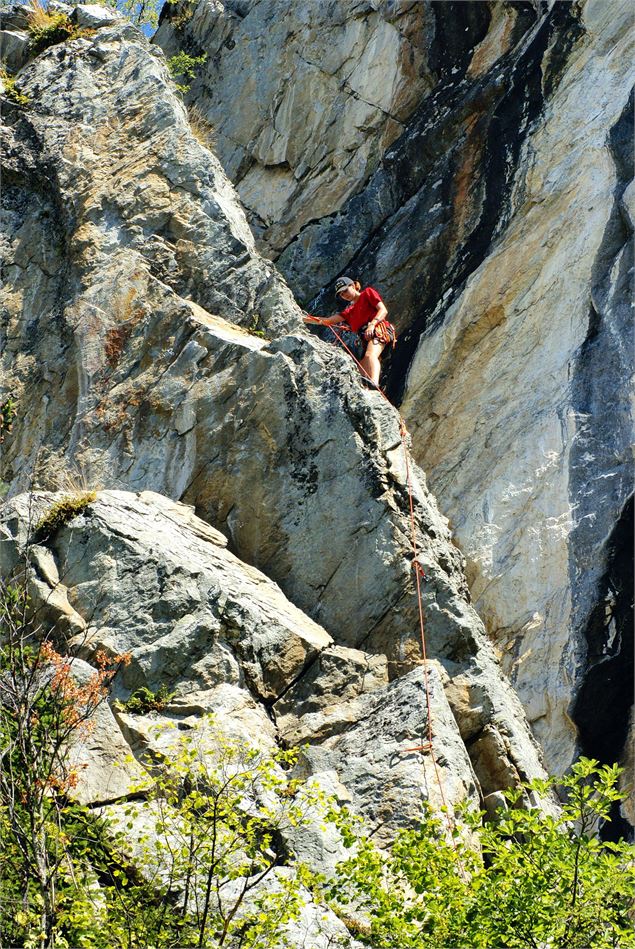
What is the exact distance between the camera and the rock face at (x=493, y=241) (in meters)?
15.4

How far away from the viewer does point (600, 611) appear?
1506 centimetres

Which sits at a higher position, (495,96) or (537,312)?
(495,96)

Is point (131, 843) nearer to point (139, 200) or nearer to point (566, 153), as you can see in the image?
point (139, 200)

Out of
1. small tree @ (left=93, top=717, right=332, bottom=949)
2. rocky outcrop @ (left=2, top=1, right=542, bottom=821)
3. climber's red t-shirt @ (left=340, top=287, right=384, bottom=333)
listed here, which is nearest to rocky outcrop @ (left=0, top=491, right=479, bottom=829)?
rocky outcrop @ (left=2, top=1, right=542, bottom=821)

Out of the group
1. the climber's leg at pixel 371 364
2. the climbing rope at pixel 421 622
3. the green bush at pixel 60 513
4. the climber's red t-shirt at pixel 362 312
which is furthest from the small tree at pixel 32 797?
the climber's red t-shirt at pixel 362 312

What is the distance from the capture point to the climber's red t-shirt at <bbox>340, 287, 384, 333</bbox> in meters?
A: 16.7

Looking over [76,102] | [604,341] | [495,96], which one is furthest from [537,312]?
[76,102]

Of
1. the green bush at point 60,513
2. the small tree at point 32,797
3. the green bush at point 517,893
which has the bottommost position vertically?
the small tree at point 32,797

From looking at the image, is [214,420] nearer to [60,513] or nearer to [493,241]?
[60,513]

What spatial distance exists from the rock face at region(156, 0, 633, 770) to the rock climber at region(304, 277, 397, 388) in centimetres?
189

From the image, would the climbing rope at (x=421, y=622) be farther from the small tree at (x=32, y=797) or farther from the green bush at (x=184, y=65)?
the green bush at (x=184, y=65)

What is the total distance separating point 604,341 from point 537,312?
129 centimetres

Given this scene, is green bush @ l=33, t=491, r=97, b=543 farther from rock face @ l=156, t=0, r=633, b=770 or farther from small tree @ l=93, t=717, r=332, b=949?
rock face @ l=156, t=0, r=633, b=770

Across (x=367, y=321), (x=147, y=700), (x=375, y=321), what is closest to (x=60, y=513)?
(x=147, y=700)
